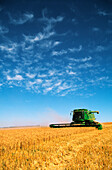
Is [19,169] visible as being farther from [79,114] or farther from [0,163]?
[79,114]

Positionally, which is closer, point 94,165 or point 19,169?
point 19,169

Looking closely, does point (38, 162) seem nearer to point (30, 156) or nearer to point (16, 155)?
point (30, 156)

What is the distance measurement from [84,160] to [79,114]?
17277mm

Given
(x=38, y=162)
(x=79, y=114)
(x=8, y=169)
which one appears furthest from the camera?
(x=79, y=114)

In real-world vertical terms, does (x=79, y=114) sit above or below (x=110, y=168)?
above

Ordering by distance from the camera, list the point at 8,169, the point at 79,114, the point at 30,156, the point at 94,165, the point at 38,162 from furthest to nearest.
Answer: the point at 79,114, the point at 30,156, the point at 38,162, the point at 94,165, the point at 8,169

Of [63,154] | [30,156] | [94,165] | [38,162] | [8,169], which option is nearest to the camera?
[8,169]

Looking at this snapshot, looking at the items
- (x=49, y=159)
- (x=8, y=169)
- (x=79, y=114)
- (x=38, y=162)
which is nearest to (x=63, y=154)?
(x=49, y=159)

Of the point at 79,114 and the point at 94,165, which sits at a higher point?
the point at 79,114

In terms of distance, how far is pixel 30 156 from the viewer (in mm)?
6379

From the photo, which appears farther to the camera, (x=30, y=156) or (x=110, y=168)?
(x=30, y=156)

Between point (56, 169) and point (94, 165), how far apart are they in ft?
4.49

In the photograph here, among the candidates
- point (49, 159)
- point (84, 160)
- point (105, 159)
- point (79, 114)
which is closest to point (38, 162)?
point (49, 159)

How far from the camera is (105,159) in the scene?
593 cm
